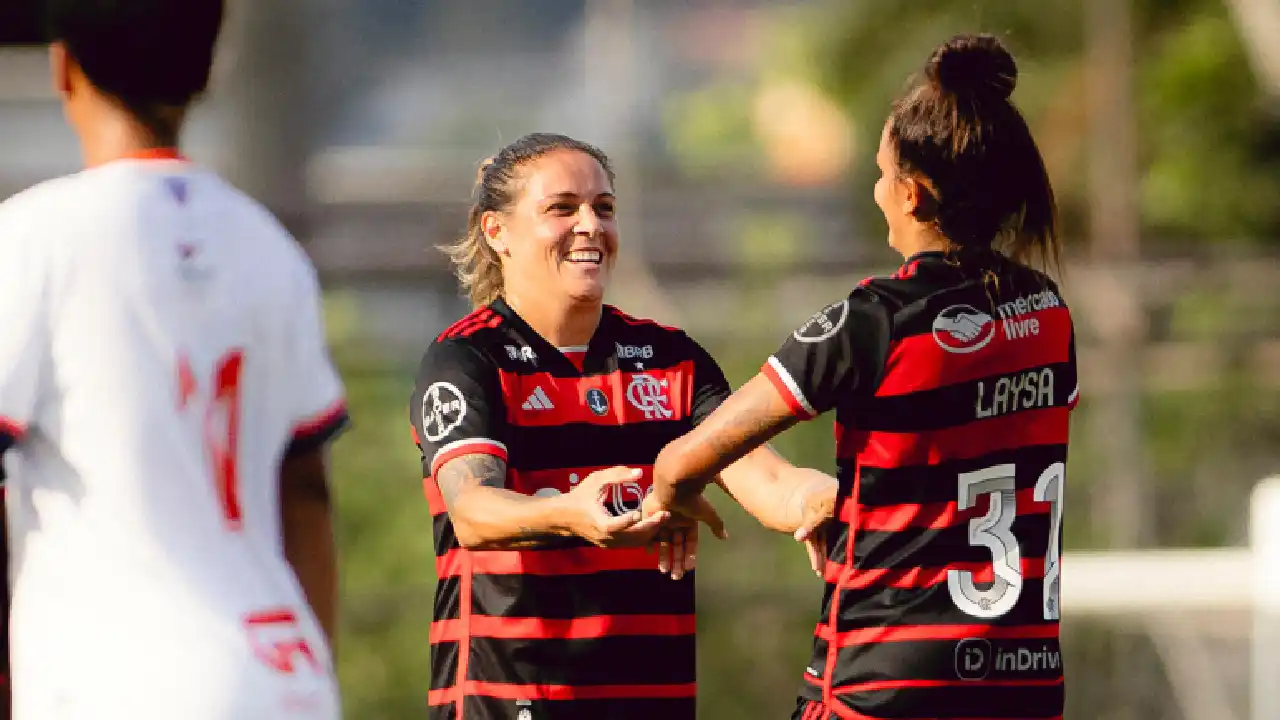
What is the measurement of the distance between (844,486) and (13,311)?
1.66m

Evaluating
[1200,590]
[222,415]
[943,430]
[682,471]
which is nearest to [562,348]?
[682,471]

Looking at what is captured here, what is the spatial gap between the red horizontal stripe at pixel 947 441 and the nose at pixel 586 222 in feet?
3.21

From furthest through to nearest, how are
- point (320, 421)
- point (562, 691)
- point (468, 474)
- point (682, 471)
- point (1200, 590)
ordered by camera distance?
point (1200, 590) → point (562, 691) → point (468, 474) → point (682, 471) → point (320, 421)

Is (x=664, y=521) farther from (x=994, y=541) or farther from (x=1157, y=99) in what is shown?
(x=1157, y=99)

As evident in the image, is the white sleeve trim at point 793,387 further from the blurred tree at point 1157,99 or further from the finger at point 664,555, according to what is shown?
the blurred tree at point 1157,99

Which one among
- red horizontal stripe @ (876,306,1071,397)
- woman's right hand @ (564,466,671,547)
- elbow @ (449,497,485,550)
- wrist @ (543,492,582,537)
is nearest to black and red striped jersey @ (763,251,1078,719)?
red horizontal stripe @ (876,306,1071,397)

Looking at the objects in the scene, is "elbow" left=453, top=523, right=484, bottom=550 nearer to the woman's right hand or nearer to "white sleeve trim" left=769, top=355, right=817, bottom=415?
the woman's right hand

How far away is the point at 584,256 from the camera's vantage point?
4453 mm

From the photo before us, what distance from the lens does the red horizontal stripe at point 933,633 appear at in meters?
3.65

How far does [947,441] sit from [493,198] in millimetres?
1475

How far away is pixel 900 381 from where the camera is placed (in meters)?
3.61

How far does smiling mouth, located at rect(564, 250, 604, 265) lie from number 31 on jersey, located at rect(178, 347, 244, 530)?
5.23 feet

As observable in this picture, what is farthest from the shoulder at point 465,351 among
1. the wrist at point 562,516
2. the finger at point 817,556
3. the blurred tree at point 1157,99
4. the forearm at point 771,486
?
the blurred tree at point 1157,99

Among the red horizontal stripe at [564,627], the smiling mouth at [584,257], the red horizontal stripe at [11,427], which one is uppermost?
the smiling mouth at [584,257]
